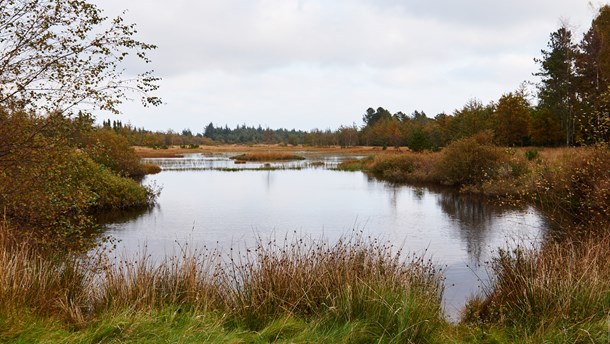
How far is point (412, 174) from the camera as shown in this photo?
44.2m

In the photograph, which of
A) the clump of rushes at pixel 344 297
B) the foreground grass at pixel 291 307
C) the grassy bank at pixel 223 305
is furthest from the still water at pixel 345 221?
the grassy bank at pixel 223 305

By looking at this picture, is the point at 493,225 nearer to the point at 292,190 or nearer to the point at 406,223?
the point at 406,223

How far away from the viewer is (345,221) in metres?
21.9

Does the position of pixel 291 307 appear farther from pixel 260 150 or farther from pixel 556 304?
pixel 260 150

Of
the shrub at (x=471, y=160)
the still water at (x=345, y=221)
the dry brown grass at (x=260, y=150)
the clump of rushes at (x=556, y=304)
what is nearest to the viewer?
the clump of rushes at (x=556, y=304)

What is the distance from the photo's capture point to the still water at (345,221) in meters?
15.3

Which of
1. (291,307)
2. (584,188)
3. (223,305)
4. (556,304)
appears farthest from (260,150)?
(556,304)

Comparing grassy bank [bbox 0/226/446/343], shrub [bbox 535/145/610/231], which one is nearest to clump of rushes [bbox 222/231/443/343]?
grassy bank [bbox 0/226/446/343]

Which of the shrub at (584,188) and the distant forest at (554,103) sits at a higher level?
the distant forest at (554,103)

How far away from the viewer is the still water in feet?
50.1

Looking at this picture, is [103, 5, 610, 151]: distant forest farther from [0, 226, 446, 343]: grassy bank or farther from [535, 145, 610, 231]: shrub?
[0, 226, 446, 343]: grassy bank

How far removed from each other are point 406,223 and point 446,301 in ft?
36.2

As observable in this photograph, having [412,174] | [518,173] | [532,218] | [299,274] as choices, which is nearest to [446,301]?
[299,274]

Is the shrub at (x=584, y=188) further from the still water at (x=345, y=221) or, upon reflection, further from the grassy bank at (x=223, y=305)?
the grassy bank at (x=223, y=305)
